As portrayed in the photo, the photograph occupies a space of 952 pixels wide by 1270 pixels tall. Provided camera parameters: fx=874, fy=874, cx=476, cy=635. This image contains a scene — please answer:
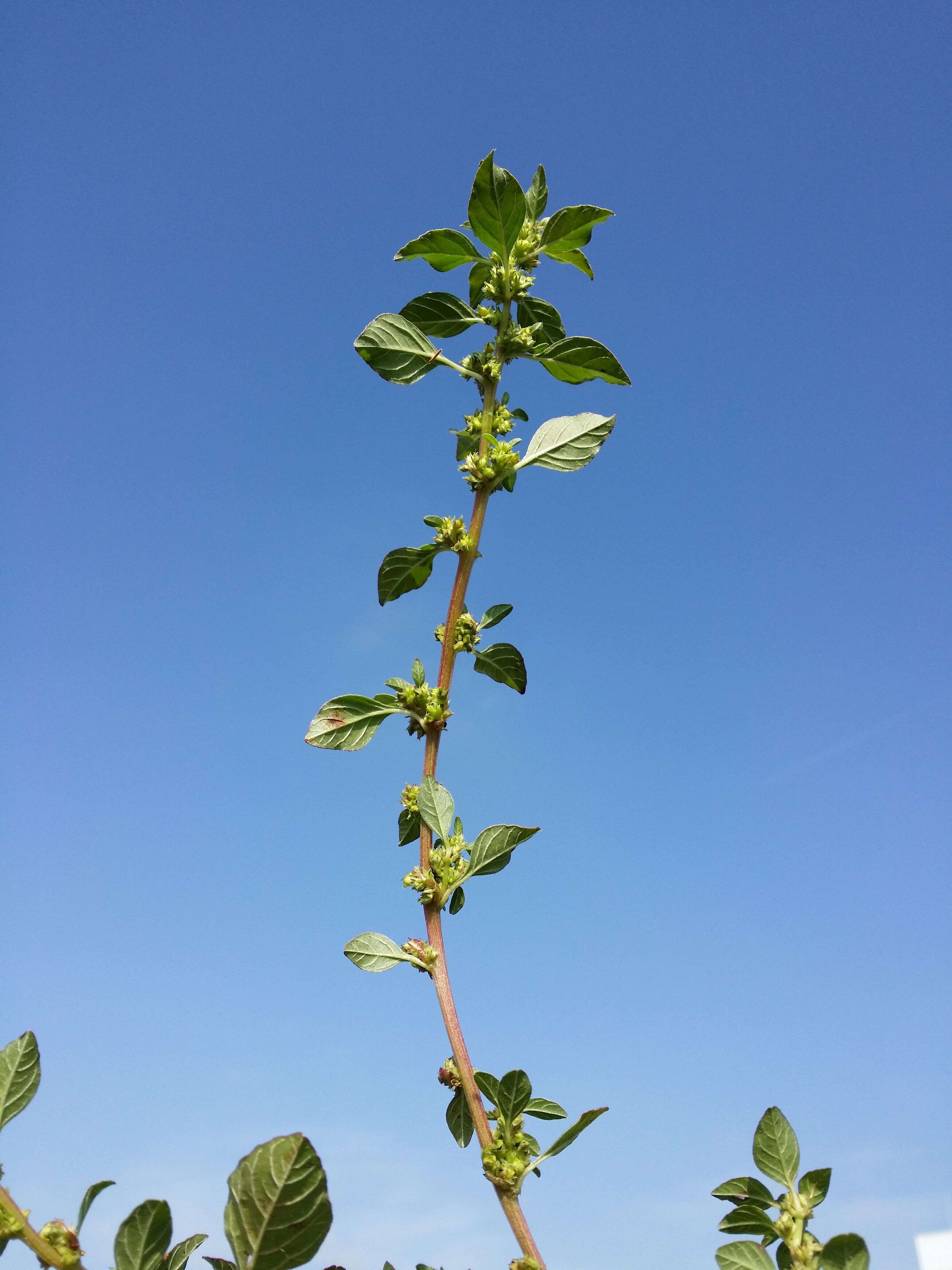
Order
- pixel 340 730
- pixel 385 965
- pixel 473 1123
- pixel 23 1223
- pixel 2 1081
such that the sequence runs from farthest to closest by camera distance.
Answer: pixel 340 730
pixel 385 965
pixel 473 1123
pixel 2 1081
pixel 23 1223

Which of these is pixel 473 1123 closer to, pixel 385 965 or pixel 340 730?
pixel 385 965

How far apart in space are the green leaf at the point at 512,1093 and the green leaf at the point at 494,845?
46 centimetres

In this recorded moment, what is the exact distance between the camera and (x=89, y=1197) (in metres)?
1.69

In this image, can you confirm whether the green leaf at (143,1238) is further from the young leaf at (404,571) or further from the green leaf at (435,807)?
the young leaf at (404,571)

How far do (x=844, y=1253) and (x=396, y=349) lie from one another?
240 cm

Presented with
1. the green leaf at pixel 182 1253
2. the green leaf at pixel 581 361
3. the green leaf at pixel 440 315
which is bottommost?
the green leaf at pixel 182 1253

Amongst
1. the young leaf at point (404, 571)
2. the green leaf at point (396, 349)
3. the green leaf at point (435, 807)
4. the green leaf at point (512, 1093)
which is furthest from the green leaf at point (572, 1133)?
the green leaf at point (396, 349)

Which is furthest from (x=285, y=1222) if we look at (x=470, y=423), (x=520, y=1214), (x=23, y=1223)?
(x=470, y=423)

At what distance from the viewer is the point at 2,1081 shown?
5.72ft

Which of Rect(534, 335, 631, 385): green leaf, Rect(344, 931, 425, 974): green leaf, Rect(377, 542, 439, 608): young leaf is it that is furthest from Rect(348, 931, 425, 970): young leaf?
Rect(534, 335, 631, 385): green leaf

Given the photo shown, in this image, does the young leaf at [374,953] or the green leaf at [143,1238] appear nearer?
the green leaf at [143,1238]

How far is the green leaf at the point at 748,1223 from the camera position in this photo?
197cm

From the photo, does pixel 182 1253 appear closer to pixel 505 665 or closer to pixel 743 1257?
pixel 743 1257

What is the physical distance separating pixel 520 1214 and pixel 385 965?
58cm
